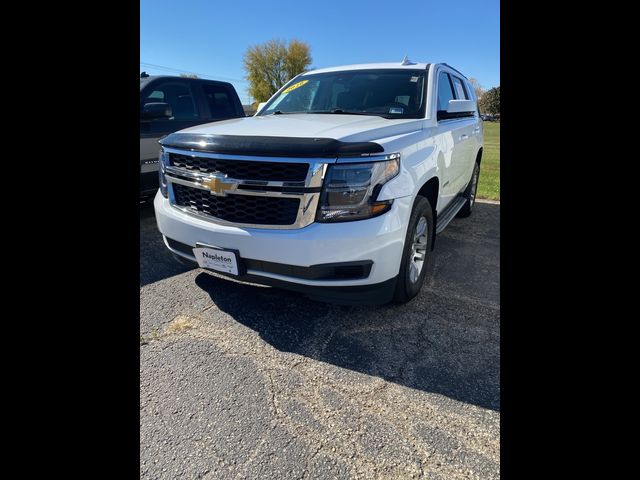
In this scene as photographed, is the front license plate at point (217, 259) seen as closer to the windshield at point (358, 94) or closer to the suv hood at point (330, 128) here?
the suv hood at point (330, 128)

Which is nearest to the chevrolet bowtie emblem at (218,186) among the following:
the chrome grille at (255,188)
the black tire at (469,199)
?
the chrome grille at (255,188)

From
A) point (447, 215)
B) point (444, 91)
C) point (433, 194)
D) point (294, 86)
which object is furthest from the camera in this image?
point (294, 86)

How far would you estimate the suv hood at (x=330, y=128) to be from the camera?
2.43m

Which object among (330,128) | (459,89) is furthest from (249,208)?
(459,89)

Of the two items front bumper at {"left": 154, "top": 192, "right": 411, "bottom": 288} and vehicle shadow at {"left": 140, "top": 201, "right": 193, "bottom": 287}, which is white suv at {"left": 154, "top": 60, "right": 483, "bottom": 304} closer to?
front bumper at {"left": 154, "top": 192, "right": 411, "bottom": 288}

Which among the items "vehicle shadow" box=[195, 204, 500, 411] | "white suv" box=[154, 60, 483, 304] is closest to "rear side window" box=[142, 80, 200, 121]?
"white suv" box=[154, 60, 483, 304]

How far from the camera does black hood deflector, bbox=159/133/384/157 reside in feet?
7.30

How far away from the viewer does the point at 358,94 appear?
373 centimetres

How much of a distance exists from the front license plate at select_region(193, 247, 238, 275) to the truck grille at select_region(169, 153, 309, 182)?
0.50 meters

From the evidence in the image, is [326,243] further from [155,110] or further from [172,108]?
[172,108]

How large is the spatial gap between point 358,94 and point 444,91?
3.38 feet
